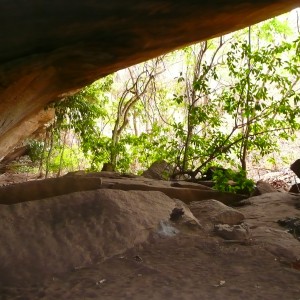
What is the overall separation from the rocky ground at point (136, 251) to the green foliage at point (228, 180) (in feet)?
9.57

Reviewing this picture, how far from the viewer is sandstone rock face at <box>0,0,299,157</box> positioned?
13.7 ft

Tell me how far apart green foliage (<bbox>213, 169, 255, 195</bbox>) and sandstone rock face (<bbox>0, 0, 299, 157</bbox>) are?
343 cm

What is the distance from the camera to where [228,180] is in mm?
8484

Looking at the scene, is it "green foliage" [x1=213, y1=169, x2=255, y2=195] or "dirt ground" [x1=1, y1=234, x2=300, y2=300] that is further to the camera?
"green foliage" [x1=213, y1=169, x2=255, y2=195]

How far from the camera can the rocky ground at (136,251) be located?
3.29 m

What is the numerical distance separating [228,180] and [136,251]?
4.92m

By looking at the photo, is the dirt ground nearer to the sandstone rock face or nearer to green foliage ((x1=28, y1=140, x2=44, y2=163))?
the sandstone rock face

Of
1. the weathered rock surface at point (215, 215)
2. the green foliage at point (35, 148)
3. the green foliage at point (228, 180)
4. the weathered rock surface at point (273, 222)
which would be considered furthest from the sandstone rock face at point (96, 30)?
the green foliage at point (35, 148)

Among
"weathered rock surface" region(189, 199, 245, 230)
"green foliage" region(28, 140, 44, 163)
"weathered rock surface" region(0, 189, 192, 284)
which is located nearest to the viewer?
"weathered rock surface" region(0, 189, 192, 284)

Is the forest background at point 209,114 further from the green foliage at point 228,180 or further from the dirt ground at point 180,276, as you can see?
the dirt ground at point 180,276

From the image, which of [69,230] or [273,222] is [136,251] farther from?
[273,222]

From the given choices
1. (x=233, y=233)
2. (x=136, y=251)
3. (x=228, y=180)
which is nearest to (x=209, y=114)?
(x=228, y=180)

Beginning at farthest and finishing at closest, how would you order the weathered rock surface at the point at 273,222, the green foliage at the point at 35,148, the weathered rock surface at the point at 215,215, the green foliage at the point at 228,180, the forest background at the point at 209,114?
1. the green foliage at the point at 35,148
2. the forest background at the point at 209,114
3. the green foliage at the point at 228,180
4. the weathered rock surface at the point at 215,215
5. the weathered rock surface at the point at 273,222

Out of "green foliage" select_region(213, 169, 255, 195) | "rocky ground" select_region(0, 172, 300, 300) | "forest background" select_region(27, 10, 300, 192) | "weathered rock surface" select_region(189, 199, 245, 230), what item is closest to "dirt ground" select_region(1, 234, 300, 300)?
"rocky ground" select_region(0, 172, 300, 300)
